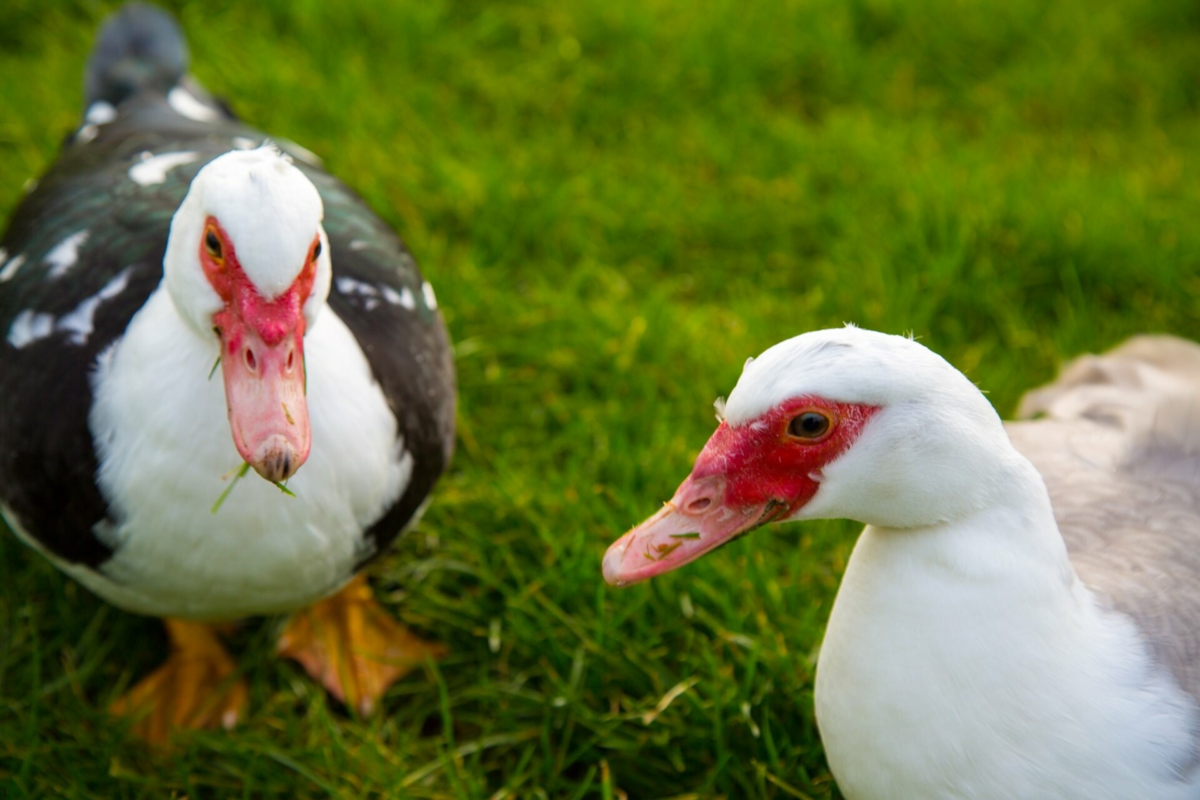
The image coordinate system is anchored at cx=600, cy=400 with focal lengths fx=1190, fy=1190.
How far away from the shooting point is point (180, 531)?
83.0 inches

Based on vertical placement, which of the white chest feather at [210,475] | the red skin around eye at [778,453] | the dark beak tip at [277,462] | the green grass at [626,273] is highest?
the red skin around eye at [778,453]

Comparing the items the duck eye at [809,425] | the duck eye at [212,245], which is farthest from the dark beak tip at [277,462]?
the duck eye at [809,425]

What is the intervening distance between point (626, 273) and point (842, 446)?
2063 millimetres

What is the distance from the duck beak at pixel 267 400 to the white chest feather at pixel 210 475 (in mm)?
157

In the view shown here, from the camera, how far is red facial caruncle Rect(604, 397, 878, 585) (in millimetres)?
1695

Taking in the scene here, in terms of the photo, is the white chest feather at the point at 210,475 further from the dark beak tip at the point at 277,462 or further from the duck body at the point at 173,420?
the dark beak tip at the point at 277,462

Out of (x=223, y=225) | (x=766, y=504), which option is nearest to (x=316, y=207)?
(x=223, y=225)

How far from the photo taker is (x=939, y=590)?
5.78ft

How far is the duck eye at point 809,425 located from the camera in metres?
1.69

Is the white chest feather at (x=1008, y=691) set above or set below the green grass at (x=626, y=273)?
above

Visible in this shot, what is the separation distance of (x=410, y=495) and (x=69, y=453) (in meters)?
0.63

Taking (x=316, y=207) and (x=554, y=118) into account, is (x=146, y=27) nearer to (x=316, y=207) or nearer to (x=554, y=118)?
(x=554, y=118)

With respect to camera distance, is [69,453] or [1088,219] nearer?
[69,453]

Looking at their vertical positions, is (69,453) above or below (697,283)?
above
